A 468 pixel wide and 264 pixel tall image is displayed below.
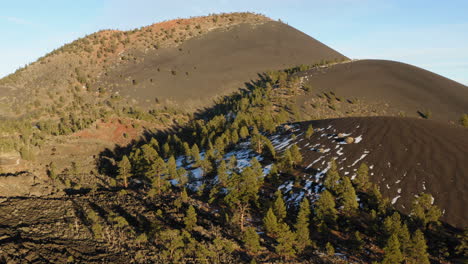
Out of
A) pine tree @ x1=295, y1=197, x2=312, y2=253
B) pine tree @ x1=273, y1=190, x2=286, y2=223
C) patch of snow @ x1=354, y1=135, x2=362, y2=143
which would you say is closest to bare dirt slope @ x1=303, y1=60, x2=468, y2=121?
patch of snow @ x1=354, y1=135, x2=362, y2=143

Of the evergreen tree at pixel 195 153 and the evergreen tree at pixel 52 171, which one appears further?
the evergreen tree at pixel 195 153

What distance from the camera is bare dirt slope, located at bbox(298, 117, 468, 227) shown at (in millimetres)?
32219

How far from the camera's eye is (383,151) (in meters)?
42.4

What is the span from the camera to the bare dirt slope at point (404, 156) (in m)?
32.2

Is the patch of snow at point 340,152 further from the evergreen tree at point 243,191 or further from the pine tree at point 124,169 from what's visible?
the pine tree at point 124,169

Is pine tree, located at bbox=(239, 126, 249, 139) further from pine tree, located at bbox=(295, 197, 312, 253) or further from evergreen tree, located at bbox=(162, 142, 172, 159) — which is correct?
pine tree, located at bbox=(295, 197, 312, 253)

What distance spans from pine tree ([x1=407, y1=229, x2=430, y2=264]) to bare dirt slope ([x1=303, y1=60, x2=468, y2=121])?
6497 centimetres

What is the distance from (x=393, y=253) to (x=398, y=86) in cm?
8372

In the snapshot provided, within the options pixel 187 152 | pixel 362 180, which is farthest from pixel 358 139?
pixel 187 152

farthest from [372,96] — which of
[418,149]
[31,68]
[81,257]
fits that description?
[31,68]

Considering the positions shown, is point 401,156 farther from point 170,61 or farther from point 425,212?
point 170,61

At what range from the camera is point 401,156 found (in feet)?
133

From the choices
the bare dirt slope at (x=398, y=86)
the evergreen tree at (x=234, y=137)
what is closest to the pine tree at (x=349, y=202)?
the evergreen tree at (x=234, y=137)

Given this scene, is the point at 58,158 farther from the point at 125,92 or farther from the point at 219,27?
the point at 219,27
